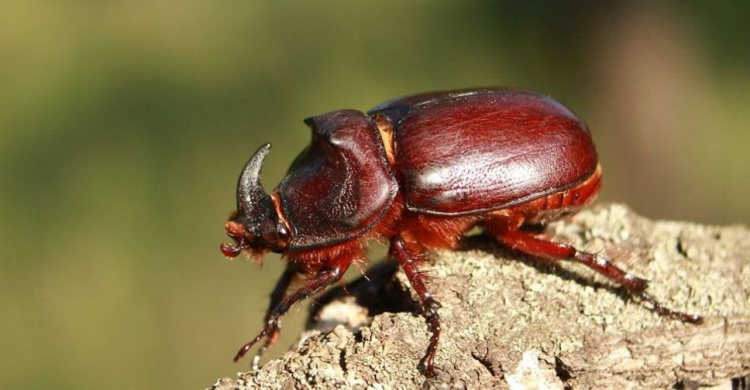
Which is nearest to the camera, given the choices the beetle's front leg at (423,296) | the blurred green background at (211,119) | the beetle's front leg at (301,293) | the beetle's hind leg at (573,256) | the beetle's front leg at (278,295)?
the beetle's front leg at (423,296)

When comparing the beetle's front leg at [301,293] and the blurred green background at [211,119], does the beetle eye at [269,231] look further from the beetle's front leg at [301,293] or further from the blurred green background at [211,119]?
the blurred green background at [211,119]

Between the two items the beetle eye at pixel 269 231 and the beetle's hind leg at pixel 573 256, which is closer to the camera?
the beetle's hind leg at pixel 573 256

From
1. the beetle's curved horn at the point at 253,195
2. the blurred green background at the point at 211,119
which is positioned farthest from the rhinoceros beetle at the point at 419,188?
the blurred green background at the point at 211,119

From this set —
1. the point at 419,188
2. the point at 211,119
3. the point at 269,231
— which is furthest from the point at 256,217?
the point at 211,119

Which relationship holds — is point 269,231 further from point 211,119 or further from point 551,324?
point 211,119

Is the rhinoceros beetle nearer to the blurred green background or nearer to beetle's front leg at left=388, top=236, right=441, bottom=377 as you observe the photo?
beetle's front leg at left=388, top=236, right=441, bottom=377

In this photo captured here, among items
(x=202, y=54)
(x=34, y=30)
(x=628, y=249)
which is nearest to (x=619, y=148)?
(x=202, y=54)

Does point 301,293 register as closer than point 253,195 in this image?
Yes
